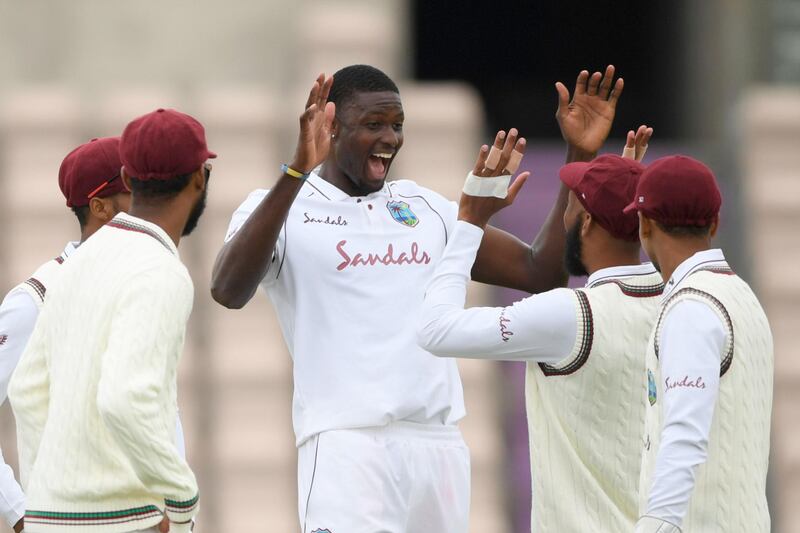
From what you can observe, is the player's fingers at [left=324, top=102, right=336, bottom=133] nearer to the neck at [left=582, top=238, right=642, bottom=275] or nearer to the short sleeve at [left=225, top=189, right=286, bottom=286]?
the short sleeve at [left=225, top=189, right=286, bottom=286]

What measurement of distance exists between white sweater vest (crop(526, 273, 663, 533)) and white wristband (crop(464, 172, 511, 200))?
1.14ft

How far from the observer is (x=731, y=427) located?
13.5ft

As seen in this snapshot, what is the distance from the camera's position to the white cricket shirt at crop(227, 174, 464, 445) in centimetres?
471

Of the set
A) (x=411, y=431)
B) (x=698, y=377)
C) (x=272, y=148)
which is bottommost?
(x=272, y=148)

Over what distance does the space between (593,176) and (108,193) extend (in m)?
1.37

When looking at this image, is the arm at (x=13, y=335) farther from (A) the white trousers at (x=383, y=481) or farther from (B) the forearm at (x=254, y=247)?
(A) the white trousers at (x=383, y=481)

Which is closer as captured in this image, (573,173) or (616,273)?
(616,273)

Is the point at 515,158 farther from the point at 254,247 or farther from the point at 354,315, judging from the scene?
the point at 254,247

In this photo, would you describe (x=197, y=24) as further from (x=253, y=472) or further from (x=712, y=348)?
(x=712, y=348)

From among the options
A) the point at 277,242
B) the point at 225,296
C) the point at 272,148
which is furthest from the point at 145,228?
the point at 272,148

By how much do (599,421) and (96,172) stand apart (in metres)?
1.58

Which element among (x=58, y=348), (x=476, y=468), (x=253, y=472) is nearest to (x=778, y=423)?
(x=476, y=468)

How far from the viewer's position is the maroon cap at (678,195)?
4.22m

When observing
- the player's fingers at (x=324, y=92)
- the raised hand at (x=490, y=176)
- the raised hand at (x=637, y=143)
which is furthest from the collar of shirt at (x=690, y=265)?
the player's fingers at (x=324, y=92)
